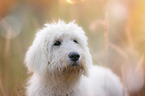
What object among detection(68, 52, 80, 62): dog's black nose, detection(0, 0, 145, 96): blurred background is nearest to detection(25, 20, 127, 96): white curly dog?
detection(68, 52, 80, 62): dog's black nose

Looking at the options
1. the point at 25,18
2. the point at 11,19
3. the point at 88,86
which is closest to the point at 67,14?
the point at 25,18

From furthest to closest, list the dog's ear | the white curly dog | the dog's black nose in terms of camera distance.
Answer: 1. the dog's ear
2. the white curly dog
3. the dog's black nose

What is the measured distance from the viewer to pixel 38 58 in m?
3.22

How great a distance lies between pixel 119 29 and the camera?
6797mm

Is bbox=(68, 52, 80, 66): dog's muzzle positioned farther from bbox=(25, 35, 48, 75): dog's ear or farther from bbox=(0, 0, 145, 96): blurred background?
bbox=(0, 0, 145, 96): blurred background

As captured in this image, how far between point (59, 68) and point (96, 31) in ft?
13.4

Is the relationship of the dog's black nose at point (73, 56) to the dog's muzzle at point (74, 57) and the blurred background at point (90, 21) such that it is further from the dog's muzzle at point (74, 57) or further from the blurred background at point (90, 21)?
the blurred background at point (90, 21)

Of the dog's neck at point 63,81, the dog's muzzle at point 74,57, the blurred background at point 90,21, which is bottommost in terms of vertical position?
the dog's neck at point 63,81

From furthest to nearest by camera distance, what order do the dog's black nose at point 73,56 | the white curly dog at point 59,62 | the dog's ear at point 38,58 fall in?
the dog's ear at point 38,58 → the white curly dog at point 59,62 → the dog's black nose at point 73,56

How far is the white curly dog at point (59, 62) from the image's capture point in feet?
9.68

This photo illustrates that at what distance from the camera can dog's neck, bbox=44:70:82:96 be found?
305 centimetres

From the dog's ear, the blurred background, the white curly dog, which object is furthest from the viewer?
the blurred background

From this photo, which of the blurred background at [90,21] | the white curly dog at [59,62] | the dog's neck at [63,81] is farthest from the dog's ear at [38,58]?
the blurred background at [90,21]

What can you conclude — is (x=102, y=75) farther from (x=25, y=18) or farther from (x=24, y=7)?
(x=24, y=7)
